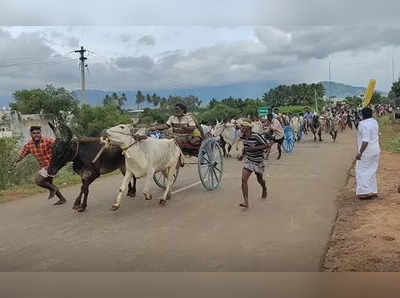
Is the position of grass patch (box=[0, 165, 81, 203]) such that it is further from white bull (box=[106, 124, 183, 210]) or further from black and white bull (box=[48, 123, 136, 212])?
white bull (box=[106, 124, 183, 210])

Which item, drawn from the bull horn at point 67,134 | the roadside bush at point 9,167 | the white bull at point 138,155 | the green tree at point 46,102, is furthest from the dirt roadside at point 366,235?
the green tree at point 46,102

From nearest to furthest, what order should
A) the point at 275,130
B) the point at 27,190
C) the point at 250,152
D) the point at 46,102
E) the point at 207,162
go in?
the point at 250,152 < the point at 207,162 < the point at 27,190 < the point at 275,130 < the point at 46,102

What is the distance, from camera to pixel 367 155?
7750mm

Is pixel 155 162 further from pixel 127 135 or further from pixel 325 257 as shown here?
pixel 325 257

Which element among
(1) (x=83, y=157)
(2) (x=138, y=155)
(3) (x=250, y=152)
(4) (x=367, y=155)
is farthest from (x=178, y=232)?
(4) (x=367, y=155)

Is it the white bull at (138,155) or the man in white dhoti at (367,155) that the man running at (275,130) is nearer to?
→ the man in white dhoti at (367,155)

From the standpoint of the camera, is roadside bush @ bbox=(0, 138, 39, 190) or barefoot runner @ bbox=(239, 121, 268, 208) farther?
roadside bush @ bbox=(0, 138, 39, 190)

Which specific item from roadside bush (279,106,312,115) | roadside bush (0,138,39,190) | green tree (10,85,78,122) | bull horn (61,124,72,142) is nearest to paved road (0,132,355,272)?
bull horn (61,124,72,142)

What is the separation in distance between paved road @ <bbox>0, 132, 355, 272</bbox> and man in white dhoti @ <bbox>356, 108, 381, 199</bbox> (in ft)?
1.98

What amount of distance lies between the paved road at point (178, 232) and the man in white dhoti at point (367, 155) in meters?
0.60

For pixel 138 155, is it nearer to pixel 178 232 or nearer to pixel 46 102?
pixel 178 232

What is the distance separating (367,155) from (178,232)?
364 centimetres

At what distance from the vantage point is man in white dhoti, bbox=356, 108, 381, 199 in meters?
7.57

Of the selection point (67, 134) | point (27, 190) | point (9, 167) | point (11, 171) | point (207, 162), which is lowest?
point (27, 190)
